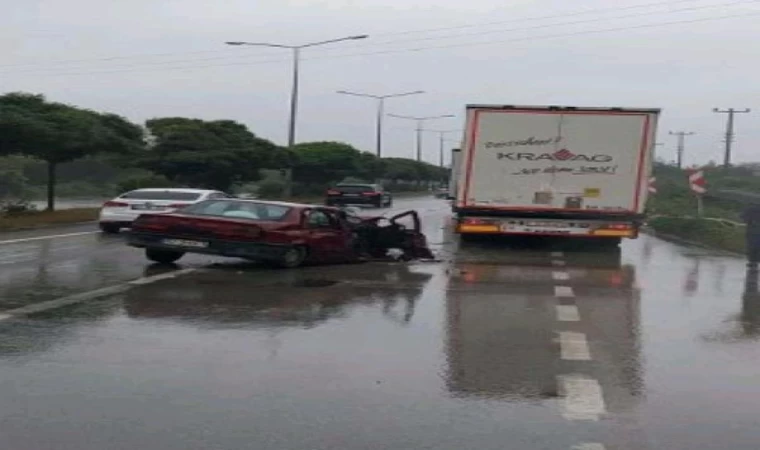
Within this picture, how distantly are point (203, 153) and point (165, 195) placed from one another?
1784 cm

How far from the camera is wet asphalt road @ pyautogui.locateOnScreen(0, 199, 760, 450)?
6129 mm

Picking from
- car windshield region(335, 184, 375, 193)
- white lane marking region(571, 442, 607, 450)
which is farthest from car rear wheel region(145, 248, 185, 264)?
car windshield region(335, 184, 375, 193)

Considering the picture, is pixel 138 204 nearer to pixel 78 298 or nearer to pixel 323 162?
pixel 78 298

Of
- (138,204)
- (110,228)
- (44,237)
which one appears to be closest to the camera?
(44,237)

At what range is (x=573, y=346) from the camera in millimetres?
9367

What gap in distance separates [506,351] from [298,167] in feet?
186

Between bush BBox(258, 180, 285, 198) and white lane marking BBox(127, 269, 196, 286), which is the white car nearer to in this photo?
white lane marking BBox(127, 269, 196, 286)

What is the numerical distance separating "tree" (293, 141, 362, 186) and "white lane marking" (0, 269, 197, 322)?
5136cm

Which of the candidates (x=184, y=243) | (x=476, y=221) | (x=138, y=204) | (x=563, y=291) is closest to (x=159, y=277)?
(x=184, y=243)

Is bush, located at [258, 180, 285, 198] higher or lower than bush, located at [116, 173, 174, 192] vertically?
lower

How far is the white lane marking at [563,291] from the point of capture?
13591mm

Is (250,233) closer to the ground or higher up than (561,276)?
higher up

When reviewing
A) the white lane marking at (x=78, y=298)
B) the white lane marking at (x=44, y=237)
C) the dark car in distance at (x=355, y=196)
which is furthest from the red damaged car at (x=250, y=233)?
the dark car in distance at (x=355, y=196)

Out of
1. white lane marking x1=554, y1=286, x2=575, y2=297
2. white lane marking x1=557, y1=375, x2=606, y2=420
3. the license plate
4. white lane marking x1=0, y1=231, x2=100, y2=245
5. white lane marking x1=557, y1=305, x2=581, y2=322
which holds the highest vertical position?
the license plate
